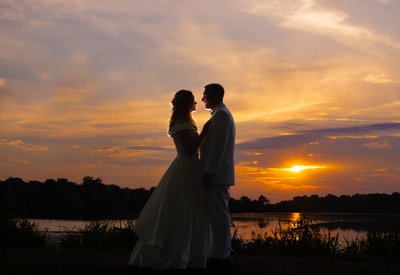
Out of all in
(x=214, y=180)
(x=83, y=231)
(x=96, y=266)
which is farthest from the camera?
(x=83, y=231)

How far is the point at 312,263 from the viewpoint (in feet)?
28.3

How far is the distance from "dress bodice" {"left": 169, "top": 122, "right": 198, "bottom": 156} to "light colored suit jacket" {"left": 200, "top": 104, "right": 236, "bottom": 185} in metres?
0.16

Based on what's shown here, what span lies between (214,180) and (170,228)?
0.89 meters

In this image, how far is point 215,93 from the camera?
7.03 metres

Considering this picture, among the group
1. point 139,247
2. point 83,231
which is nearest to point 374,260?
point 139,247

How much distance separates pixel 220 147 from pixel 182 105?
0.83 meters

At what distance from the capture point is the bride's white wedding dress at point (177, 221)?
6.71 metres

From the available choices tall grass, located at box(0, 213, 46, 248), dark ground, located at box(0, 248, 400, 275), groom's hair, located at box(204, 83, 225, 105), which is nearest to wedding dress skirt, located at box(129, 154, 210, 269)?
dark ground, located at box(0, 248, 400, 275)

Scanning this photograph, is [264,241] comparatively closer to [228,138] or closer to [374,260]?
[374,260]

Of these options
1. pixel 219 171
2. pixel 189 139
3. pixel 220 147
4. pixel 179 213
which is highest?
pixel 189 139

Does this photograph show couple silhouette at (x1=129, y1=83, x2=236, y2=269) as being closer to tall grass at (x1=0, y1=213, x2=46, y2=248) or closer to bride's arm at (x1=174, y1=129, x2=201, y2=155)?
bride's arm at (x1=174, y1=129, x2=201, y2=155)

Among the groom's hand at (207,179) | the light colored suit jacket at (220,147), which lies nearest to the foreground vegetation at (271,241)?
the light colored suit jacket at (220,147)

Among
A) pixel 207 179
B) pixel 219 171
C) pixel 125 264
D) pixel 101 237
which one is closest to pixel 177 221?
pixel 207 179

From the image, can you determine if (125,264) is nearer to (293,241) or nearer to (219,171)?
(219,171)
